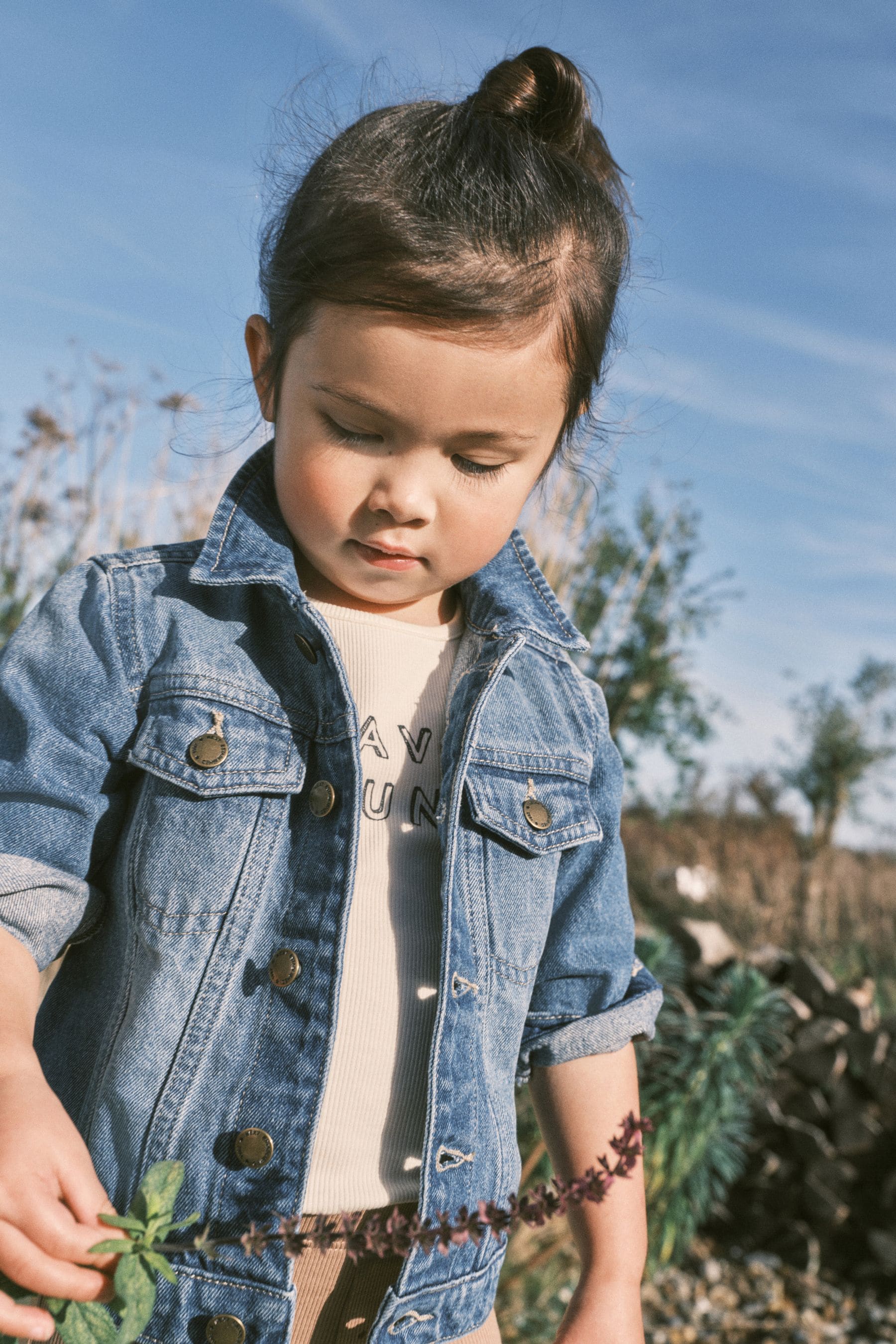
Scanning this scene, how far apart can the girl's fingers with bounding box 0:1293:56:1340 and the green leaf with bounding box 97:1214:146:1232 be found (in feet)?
0.28

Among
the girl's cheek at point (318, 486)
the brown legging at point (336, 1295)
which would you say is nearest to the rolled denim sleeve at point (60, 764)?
the girl's cheek at point (318, 486)

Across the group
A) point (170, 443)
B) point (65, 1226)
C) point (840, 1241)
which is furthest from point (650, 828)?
point (65, 1226)

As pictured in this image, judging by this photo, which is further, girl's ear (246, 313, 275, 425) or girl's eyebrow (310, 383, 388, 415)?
girl's ear (246, 313, 275, 425)

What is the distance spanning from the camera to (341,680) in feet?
4.28

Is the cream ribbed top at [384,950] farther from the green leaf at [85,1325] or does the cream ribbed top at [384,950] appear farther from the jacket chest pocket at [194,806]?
the green leaf at [85,1325]

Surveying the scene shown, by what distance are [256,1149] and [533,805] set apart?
55cm

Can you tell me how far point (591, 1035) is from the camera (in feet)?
4.82

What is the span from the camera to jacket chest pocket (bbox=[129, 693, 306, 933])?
1192 millimetres

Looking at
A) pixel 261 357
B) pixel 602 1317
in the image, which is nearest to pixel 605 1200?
pixel 602 1317

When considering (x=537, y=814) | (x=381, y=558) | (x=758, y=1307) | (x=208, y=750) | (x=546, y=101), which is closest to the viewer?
(x=208, y=750)

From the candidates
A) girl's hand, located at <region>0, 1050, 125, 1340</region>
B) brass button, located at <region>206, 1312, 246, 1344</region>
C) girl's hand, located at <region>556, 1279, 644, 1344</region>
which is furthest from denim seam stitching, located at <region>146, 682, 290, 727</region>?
girl's hand, located at <region>556, 1279, 644, 1344</region>

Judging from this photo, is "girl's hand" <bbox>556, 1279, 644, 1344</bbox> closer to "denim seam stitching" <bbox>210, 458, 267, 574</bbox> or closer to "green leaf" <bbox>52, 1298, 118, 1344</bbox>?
"green leaf" <bbox>52, 1298, 118, 1344</bbox>

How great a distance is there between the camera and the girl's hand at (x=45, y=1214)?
0.92m

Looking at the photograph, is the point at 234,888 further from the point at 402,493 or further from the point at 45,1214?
the point at 402,493
